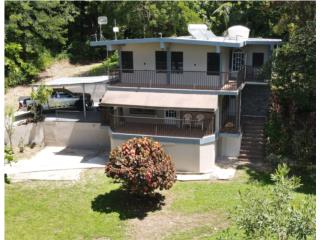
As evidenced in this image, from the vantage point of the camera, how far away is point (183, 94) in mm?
24281

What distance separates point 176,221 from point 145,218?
1.47 m

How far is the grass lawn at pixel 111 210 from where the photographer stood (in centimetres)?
1794

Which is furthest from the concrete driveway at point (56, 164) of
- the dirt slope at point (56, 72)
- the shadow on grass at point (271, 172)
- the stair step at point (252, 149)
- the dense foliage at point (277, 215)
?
the dense foliage at point (277, 215)

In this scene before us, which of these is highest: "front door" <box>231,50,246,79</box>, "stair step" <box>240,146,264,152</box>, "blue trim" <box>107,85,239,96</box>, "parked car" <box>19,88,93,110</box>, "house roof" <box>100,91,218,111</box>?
"front door" <box>231,50,246,79</box>

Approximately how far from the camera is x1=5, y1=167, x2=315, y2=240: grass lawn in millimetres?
17938

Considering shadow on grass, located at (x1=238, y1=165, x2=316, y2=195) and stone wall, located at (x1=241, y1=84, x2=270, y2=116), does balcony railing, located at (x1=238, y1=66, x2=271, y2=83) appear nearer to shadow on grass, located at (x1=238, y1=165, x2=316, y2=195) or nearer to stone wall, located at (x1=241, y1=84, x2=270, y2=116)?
stone wall, located at (x1=241, y1=84, x2=270, y2=116)

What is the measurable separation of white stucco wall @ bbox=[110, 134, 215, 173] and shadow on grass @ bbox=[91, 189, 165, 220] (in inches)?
130

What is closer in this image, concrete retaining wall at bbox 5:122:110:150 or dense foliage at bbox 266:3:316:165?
dense foliage at bbox 266:3:316:165

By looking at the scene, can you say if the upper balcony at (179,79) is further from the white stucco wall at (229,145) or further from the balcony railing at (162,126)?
the white stucco wall at (229,145)

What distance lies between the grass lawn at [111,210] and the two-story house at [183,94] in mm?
2685

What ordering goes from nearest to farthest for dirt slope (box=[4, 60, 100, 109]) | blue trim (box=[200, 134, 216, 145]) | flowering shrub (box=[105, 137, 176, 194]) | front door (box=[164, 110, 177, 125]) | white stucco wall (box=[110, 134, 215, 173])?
flowering shrub (box=[105, 137, 176, 194]) < blue trim (box=[200, 134, 216, 145]) < white stucco wall (box=[110, 134, 215, 173]) < front door (box=[164, 110, 177, 125]) < dirt slope (box=[4, 60, 100, 109])

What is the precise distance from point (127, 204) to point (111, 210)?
93 centimetres

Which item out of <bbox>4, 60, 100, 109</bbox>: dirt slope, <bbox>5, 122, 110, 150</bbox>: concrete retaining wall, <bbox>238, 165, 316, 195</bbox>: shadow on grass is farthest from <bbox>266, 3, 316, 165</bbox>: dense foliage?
<bbox>4, 60, 100, 109</bbox>: dirt slope

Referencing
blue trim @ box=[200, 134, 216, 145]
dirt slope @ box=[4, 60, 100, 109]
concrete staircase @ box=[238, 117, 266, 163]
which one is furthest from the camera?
dirt slope @ box=[4, 60, 100, 109]
